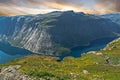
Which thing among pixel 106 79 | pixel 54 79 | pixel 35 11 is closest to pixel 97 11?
pixel 35 11

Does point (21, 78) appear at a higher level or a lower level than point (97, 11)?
lower

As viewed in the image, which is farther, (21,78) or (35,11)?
(21,78)

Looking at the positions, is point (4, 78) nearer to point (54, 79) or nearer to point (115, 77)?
point (54, 79)

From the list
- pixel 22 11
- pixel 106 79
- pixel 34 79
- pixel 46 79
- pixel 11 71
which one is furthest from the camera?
pixel 106 79

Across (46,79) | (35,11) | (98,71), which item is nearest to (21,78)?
(46,79)

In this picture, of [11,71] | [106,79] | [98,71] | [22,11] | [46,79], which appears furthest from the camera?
[98,71]

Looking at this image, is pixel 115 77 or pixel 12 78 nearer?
pixel 12 78

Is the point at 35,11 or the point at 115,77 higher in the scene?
Result: the point at 35,11

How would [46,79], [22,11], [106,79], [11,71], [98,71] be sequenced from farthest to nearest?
[98,71] < [106,79] < [46,79] < [11,71] < [22,11]

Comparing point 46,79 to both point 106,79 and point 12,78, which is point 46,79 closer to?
point 12,78
